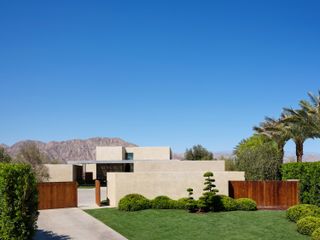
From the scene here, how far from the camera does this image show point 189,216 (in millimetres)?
26375

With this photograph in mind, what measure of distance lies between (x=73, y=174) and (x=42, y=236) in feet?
99.3

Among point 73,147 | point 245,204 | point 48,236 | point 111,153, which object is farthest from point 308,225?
point 73,147

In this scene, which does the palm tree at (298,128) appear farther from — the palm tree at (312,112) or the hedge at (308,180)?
the hedge at (308,180)

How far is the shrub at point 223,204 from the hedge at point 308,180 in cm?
528

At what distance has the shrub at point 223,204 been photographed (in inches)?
1132

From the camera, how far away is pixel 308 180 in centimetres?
3075

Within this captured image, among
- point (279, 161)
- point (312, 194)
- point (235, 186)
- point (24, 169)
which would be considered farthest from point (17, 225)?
point (279, 161)

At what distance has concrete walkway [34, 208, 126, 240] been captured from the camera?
814 inches

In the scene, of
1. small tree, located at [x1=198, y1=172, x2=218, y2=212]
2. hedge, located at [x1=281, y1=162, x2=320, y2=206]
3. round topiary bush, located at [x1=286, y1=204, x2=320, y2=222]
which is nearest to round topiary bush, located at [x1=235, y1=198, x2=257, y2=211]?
small tree, located at [x1=198, y1=172, x2=218, y2=212]

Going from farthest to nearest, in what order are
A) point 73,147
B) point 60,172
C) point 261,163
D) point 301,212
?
point 73,147
point 60,172
point 261,163
point 301,212

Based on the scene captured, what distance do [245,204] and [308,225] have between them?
331 inches

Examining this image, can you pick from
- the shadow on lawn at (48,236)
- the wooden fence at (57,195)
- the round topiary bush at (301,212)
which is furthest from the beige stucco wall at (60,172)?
the round topiary bush at (301,212)

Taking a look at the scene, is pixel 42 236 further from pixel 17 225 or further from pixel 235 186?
pixel 235 186

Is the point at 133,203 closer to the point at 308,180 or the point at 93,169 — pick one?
the point at 308,180
